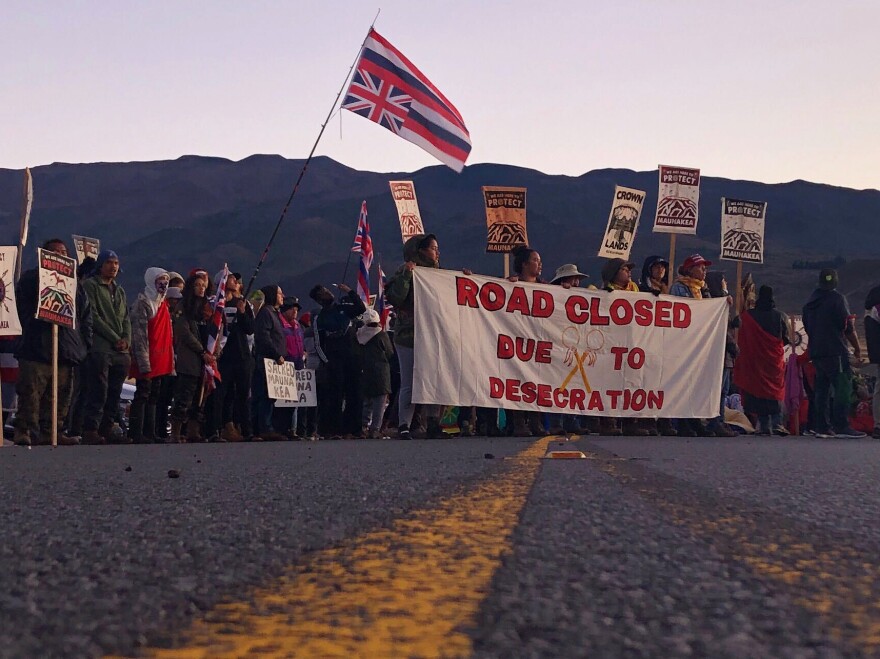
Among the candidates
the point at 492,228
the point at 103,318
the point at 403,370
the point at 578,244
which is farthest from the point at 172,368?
the point at 578,244

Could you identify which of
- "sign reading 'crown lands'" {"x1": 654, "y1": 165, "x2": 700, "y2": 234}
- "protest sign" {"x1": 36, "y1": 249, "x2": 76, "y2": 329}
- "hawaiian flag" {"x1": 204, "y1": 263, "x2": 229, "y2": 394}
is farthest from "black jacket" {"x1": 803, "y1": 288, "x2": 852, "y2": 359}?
Answer: "protest sign" {"x1": 36, "y1": 249, "x2": 76, "y2": 329}

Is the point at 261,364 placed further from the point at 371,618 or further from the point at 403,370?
the point at 371,618

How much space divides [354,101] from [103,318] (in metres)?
6.24

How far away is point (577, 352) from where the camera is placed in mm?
11938

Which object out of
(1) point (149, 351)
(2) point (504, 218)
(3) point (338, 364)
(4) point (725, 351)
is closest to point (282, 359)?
(3) point (338, 364)

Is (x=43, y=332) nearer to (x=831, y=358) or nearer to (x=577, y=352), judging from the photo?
(x=577, y=352)

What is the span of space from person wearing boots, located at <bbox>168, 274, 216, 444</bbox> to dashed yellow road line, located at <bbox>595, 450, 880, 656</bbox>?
7938 mm

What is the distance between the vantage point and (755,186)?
166375 mm

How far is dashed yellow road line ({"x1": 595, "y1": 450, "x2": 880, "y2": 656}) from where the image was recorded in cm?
177

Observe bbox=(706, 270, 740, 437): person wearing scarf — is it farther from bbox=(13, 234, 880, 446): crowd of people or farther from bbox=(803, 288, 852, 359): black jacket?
bbox=(803, 288, 852, 359): black jacket

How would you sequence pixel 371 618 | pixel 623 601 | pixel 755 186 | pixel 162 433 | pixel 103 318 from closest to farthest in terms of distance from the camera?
1. pixel 371 618
2. pixel 623 601
3. pixel 103 318
4. pixel 162 433
5. pixel 755 186

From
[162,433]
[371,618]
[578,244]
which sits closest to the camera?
[371,618]

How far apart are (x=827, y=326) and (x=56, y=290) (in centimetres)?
827

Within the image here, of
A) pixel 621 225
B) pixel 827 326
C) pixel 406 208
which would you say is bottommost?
pixel 827 326
